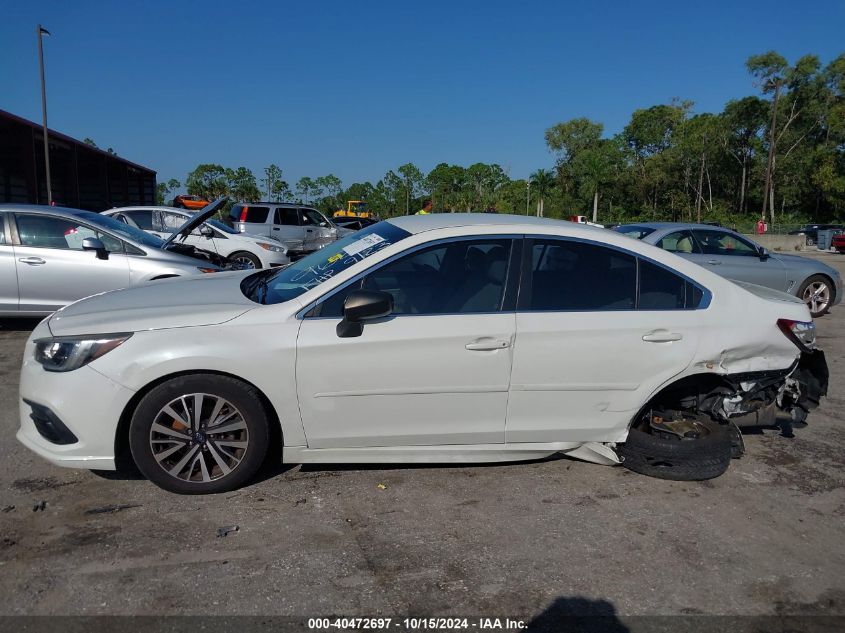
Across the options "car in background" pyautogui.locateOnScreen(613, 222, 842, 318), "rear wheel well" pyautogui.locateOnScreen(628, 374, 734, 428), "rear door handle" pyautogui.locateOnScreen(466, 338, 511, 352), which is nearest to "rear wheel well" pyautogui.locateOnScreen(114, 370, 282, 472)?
"rear door handle" pyautogui.locateOnScreen(466, 338, 511, 352)

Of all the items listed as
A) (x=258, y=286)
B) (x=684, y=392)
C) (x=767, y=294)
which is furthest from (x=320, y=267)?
(x=767, y=294)

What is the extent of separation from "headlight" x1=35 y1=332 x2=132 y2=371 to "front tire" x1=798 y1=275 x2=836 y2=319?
1055 centimetres

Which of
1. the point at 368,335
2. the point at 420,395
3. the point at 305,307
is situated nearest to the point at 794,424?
the point at 420,395

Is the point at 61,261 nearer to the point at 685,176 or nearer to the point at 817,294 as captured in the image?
the point at 817,294

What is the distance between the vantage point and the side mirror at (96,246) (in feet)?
24.7

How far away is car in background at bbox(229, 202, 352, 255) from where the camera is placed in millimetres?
20016

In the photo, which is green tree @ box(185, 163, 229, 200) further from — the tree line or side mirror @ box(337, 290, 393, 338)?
side mirror @ box(337, 290, 393, 338)

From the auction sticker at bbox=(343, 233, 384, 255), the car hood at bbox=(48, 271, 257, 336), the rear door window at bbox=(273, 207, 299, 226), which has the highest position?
the rear door window at bbox=(273, 207, 299, 226)

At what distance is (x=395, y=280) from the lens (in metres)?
3.88

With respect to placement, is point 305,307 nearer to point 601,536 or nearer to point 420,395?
point 420,395

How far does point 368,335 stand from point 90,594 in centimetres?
177

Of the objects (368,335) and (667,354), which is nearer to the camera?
(368,335)

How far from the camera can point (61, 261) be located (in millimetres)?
7738

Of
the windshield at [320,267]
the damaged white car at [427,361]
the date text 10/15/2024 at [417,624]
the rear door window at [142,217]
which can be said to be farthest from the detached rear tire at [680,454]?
the rear door window at [142,217]
